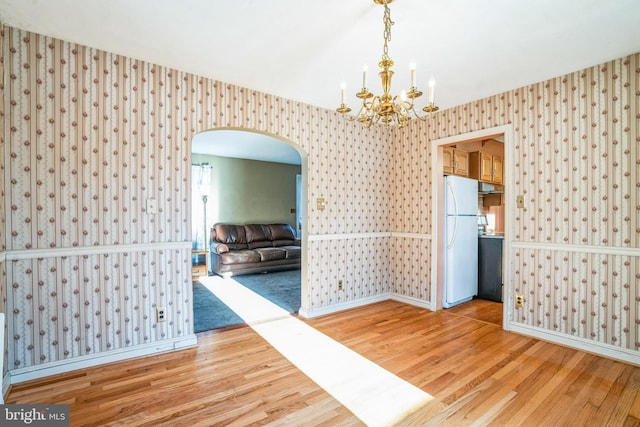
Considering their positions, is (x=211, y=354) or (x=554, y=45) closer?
(x=554, y=45)

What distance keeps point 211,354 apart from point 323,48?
2667mm

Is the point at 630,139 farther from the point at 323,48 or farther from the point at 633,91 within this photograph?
the point at 323,48

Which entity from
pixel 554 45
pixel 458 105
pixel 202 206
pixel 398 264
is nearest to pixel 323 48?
pixel 554 45

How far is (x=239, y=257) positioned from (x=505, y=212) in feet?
14.6

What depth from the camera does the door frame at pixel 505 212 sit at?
328 cm

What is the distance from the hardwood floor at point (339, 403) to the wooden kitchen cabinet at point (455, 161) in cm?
219

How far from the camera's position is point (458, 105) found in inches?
147

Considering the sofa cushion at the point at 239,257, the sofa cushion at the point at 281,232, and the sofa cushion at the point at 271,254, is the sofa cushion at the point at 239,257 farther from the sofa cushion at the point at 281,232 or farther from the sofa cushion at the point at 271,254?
the sofa cushion at the point at 281,232

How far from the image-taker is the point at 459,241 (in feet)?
13.8

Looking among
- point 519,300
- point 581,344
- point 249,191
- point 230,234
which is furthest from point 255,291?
point 581,344

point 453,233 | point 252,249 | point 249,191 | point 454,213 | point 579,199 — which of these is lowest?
point 252,249

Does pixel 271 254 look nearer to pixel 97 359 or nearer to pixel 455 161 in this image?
pixel 455 161

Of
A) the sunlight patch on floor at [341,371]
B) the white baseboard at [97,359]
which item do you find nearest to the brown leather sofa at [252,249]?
the sunlight patch on floor at [341,371]

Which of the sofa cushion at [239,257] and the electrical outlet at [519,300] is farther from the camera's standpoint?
the sofa cushion at [239,257]
